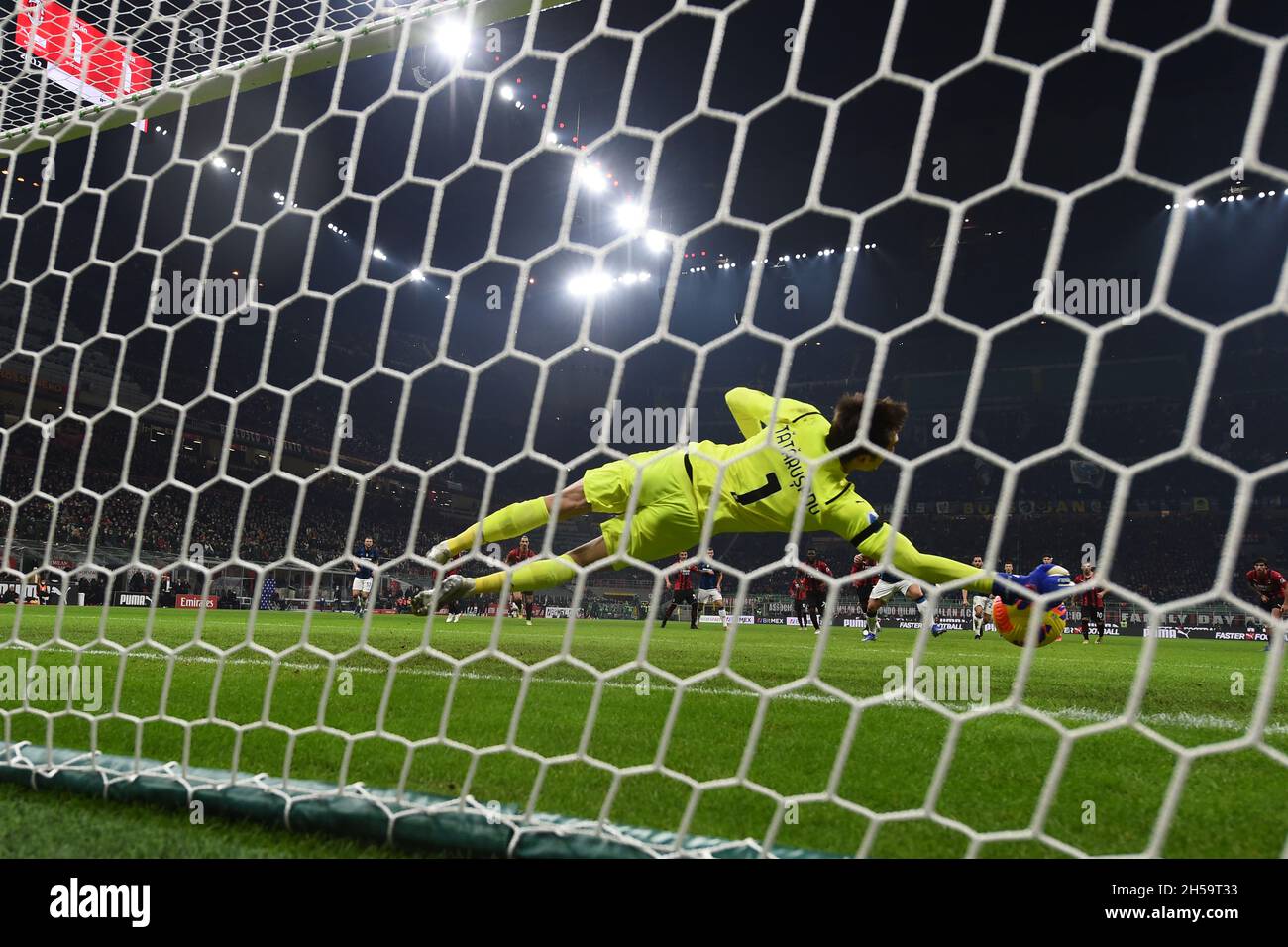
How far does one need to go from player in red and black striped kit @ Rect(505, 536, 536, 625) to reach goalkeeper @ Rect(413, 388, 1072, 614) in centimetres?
160

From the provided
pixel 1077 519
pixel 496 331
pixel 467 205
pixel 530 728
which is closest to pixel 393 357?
pixel 496 331

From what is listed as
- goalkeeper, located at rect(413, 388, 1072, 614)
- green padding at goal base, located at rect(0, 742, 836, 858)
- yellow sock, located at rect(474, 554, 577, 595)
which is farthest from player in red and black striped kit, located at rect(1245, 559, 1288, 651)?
green padding at goal base, located at rect(0, 742, 836, 858)

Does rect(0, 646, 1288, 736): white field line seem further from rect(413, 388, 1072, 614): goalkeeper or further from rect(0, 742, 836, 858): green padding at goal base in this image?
rect(0, 742, 836, 858): green padding at goal base

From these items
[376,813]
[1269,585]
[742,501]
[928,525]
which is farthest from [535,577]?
[928,525]

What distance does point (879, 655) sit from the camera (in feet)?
22.5

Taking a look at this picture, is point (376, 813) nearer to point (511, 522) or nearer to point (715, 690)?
point (511, 522)

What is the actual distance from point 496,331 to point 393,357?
5.14 meters

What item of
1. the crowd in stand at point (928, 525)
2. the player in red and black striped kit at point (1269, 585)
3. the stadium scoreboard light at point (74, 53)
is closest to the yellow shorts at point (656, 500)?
the stadium scoreboard light at point (74, 53)

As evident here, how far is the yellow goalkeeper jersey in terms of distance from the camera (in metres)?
3.15

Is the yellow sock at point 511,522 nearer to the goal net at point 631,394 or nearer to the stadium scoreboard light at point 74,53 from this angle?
the goal net at point 631,394

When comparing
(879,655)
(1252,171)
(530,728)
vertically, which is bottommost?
(879,655)

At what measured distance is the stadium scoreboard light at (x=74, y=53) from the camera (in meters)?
3.02

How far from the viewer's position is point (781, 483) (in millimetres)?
3346
